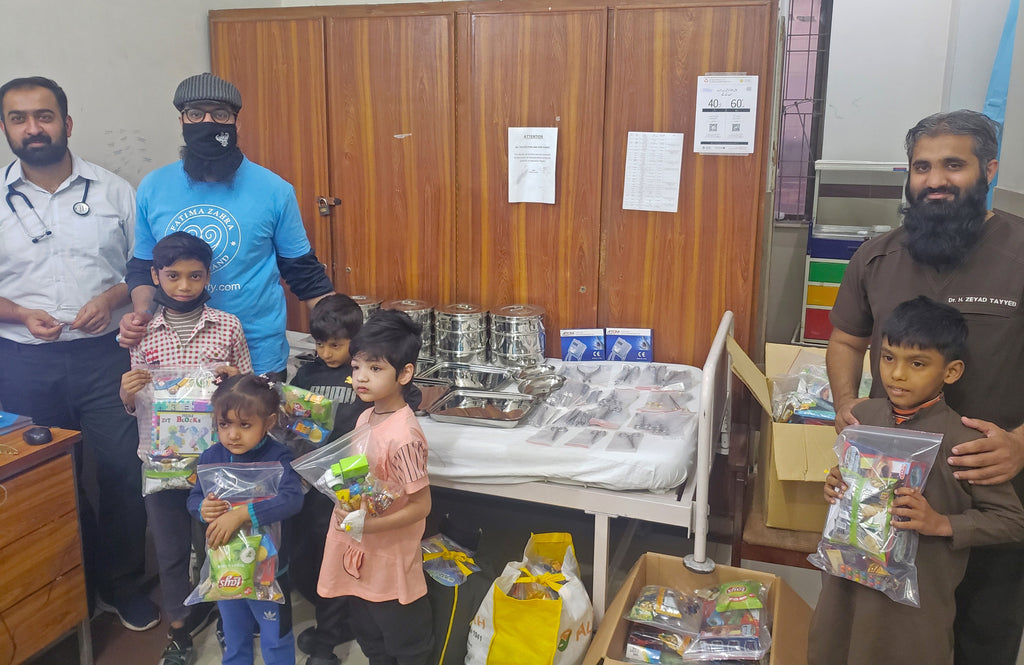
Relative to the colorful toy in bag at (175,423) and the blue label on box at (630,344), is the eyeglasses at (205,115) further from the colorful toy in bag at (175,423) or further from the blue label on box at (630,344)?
the blue label on box at (630,344)

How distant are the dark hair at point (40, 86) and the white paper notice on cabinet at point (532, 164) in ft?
4.97

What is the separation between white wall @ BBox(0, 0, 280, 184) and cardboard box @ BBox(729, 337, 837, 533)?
2.26 m

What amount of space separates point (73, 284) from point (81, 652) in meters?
1.10

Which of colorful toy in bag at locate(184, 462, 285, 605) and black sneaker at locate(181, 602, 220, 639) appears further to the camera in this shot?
black sneaker at locate(181, 602, 220, 639)

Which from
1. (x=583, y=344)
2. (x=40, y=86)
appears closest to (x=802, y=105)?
(x=583, y=344)

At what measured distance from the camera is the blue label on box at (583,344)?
3119 millimetres

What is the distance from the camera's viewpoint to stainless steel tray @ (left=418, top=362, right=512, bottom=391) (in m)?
2.84

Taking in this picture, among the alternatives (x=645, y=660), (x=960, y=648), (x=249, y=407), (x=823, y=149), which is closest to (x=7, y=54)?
(x=249, y=407)

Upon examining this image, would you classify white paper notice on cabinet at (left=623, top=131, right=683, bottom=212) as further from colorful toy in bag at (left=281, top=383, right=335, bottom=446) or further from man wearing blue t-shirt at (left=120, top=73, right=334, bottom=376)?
colorful toy in bag at (left=281, top=383, right=335, bottom=446)

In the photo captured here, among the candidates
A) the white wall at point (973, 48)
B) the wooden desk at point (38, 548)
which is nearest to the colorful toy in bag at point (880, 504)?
the wooden desk at point (38, 548)

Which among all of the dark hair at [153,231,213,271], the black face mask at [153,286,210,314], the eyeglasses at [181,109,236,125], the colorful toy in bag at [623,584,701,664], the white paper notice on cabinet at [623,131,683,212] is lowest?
the colorful toy in bag at [623,584,701,664]

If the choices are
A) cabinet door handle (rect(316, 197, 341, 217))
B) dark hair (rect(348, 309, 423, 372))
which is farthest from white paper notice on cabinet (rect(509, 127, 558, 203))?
dark hair (rect(348, 309, 423, 372))

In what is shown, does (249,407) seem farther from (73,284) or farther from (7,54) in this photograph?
(7,54)

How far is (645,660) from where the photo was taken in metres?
2.10
